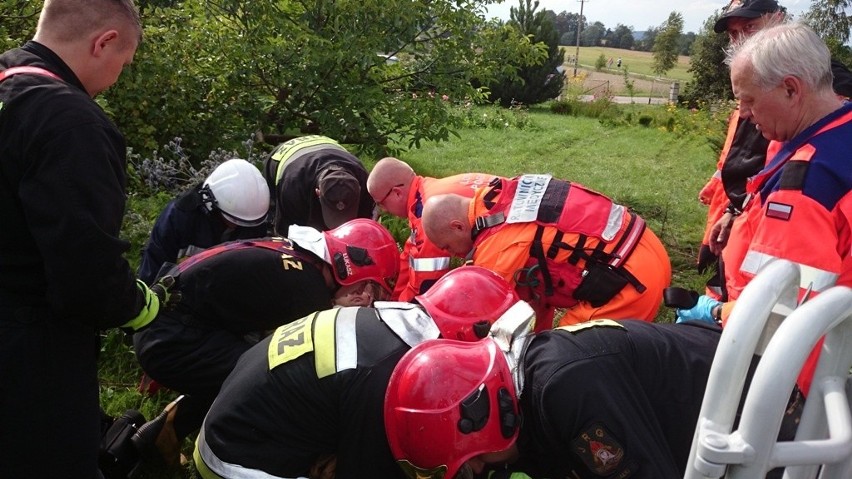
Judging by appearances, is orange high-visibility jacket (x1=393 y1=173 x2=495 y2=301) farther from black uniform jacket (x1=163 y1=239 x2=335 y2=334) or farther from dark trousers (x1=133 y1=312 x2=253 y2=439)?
dark trousers (x1=133 y1=312 x2=253 y2=439)

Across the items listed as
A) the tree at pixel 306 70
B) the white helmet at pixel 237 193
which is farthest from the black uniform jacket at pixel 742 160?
the tree at pixel 306 70

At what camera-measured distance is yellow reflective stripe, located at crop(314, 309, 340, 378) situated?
2.08 metres

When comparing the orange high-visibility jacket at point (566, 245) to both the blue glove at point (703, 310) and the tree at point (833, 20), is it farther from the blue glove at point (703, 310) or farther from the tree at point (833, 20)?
the tree at point (833, 20)

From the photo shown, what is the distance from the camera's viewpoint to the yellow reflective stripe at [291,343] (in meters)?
2.14

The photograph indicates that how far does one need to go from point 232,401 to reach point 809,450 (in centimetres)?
163

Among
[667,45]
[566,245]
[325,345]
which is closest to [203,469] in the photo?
[325,345]

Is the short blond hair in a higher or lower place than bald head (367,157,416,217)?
higher

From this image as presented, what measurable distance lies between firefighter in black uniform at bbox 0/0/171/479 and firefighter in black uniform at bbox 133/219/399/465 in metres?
0.72

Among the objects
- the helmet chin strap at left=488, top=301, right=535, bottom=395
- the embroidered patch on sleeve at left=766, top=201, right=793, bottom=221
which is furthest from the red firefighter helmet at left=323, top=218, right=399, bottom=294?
the embroidered patch on sleeve at left=766, top=201, right=793, bottom=221

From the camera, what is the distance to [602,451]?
6.09 feet

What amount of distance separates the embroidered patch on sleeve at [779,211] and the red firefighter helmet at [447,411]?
41.4 inches

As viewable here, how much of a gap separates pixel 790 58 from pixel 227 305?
8.19 ft

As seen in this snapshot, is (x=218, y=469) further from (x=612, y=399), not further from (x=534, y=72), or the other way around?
(x=534, y=72)

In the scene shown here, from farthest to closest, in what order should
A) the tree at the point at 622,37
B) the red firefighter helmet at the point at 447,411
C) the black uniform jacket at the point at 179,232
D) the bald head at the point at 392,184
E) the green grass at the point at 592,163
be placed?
the tree at the point at 622,37 → the bald head at the point at 392,184 → the green grass at the point at 592,163 → the black uniform jacket at the point at 179,232 → the red firefighter helmet at the point at 447,411
